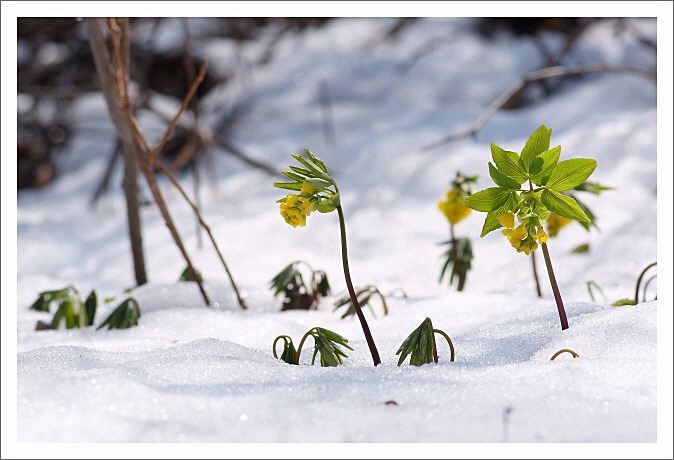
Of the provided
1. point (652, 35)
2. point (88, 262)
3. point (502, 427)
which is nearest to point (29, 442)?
point (502, 427)

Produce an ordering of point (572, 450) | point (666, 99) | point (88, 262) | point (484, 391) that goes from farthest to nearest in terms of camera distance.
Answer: point (88, 262) → point (666, 99) → point (484, 391) → point (572, 450)

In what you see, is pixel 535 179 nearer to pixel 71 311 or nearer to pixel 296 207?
pixel 296 207

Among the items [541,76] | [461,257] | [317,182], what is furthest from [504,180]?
[541,76]

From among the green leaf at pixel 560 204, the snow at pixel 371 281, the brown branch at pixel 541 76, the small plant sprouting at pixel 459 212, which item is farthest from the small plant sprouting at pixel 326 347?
the brown branch at pixel 541 76

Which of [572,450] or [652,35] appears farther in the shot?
[652,35]

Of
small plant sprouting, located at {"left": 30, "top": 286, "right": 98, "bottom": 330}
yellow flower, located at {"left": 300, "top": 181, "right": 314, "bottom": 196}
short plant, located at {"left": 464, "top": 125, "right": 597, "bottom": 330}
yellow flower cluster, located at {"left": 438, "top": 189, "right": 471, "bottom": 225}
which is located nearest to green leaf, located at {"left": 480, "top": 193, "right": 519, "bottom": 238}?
short plant, located at {"left": 464, "top": 125, "right": 597, "bottom": 330}

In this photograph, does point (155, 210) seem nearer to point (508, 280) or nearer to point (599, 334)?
point (508, 280)

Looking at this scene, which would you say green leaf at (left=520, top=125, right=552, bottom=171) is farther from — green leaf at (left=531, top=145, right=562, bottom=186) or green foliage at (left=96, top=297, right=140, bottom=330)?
green foliage at (left=96, top=297, right=140, bottom=330)
